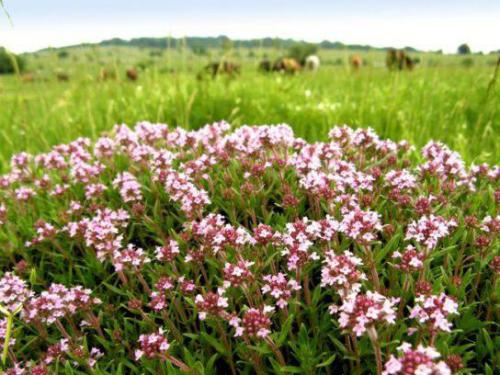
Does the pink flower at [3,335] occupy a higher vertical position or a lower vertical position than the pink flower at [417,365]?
lower

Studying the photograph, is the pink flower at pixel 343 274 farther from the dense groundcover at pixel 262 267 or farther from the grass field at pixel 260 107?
the grass field at pixel 260 107

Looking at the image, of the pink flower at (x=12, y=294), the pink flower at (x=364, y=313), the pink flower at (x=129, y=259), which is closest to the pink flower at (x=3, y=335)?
the pink flower at (x=12, y=294)

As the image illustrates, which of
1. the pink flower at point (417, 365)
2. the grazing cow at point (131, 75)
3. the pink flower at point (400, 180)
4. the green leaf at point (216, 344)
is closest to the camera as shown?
the pink flower at point (417, 365)

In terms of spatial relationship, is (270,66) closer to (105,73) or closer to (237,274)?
(105,73)

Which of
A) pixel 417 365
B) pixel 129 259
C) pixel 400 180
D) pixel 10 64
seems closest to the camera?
pixel 417 365

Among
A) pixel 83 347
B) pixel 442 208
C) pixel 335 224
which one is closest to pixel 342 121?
pixel 442 208

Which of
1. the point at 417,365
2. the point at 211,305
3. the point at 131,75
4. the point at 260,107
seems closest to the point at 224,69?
the point at 131,75

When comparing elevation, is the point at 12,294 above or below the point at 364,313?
below

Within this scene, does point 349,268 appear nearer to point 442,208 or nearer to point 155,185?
point 442,208
